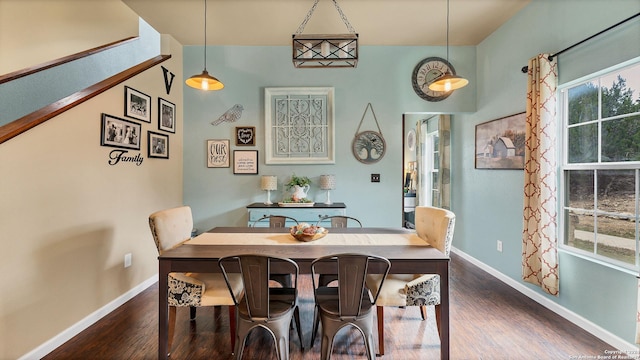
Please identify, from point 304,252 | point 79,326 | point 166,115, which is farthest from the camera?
point 166,115

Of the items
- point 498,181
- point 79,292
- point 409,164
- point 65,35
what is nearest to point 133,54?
point 65,35

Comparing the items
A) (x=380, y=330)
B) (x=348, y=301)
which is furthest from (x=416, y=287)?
(x=348, y=301)

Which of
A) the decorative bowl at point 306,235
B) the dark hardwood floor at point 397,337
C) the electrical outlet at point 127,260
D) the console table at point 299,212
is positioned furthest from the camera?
the console table at point 299,212

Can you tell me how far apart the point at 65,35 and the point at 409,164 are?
6.01 meters

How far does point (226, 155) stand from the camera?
3.73 metres

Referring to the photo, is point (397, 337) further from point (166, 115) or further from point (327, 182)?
point (166, 115)

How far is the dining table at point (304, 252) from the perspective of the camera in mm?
1647

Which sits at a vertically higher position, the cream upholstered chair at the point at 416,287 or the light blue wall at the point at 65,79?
the light blue wall at the point at 65,79

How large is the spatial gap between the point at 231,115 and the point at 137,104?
1.16 m

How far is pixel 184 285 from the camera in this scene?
1778 mm

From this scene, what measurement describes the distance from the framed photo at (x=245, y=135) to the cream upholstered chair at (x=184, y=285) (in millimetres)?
1765

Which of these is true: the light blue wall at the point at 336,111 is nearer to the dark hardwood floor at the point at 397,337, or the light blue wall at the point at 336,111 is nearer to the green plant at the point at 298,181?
the green plant at the point at 298,181

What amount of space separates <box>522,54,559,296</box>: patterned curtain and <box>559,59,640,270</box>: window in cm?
14

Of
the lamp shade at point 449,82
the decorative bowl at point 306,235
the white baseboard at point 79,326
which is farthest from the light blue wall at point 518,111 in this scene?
the white baseboard at point 79,326
